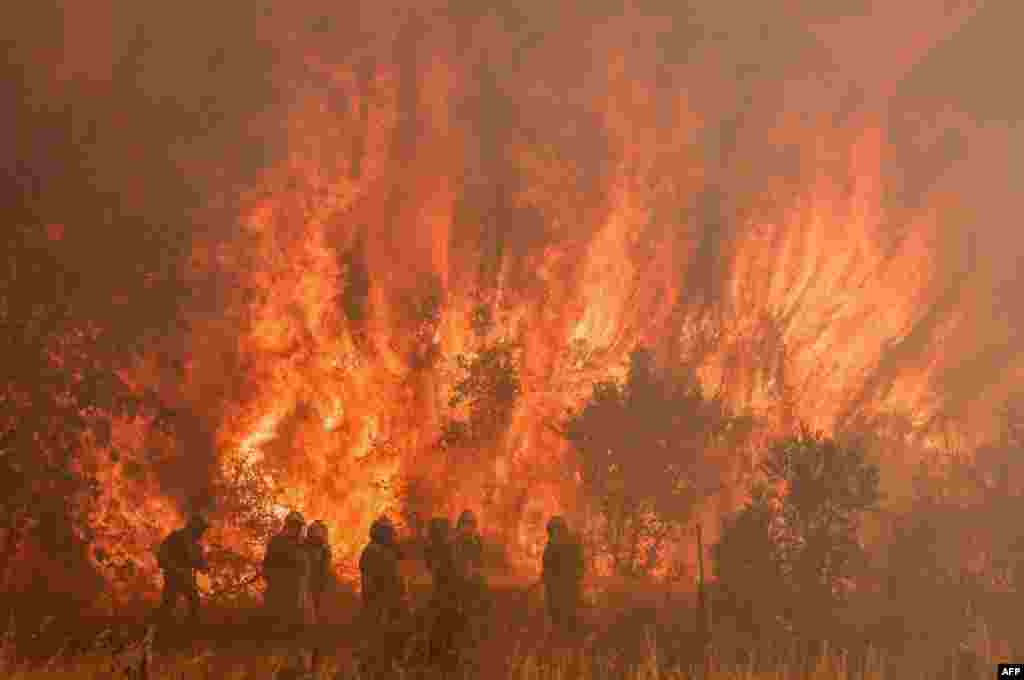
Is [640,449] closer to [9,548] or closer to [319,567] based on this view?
[319,567]

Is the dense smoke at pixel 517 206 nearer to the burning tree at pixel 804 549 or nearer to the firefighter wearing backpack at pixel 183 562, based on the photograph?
the firefighter wearing backpack at pixel 183 562

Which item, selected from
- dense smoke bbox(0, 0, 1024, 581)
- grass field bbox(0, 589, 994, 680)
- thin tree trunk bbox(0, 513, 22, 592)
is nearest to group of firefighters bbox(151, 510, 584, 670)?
grass field bbox(0, 589, 994, 680)

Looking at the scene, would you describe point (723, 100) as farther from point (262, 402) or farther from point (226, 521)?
point (226, 521)

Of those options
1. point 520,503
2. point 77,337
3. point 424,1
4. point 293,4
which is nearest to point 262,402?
point 77,337

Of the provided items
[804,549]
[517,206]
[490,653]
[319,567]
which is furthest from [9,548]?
[517,206]

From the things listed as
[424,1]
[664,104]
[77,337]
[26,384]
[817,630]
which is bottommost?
[817,630]

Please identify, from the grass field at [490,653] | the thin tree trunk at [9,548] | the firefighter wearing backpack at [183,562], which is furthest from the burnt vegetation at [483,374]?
the firefighter wearing backpack at [183,562]

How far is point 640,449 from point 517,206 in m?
16.1

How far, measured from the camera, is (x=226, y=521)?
2462cm

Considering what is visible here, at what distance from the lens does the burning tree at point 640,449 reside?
22391 millimetres

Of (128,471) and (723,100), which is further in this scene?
(723,100)

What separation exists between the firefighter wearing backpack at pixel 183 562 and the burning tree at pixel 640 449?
1057 centimetres

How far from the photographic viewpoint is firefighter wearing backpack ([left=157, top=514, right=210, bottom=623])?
1675 cm

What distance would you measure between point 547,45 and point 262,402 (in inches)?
843
